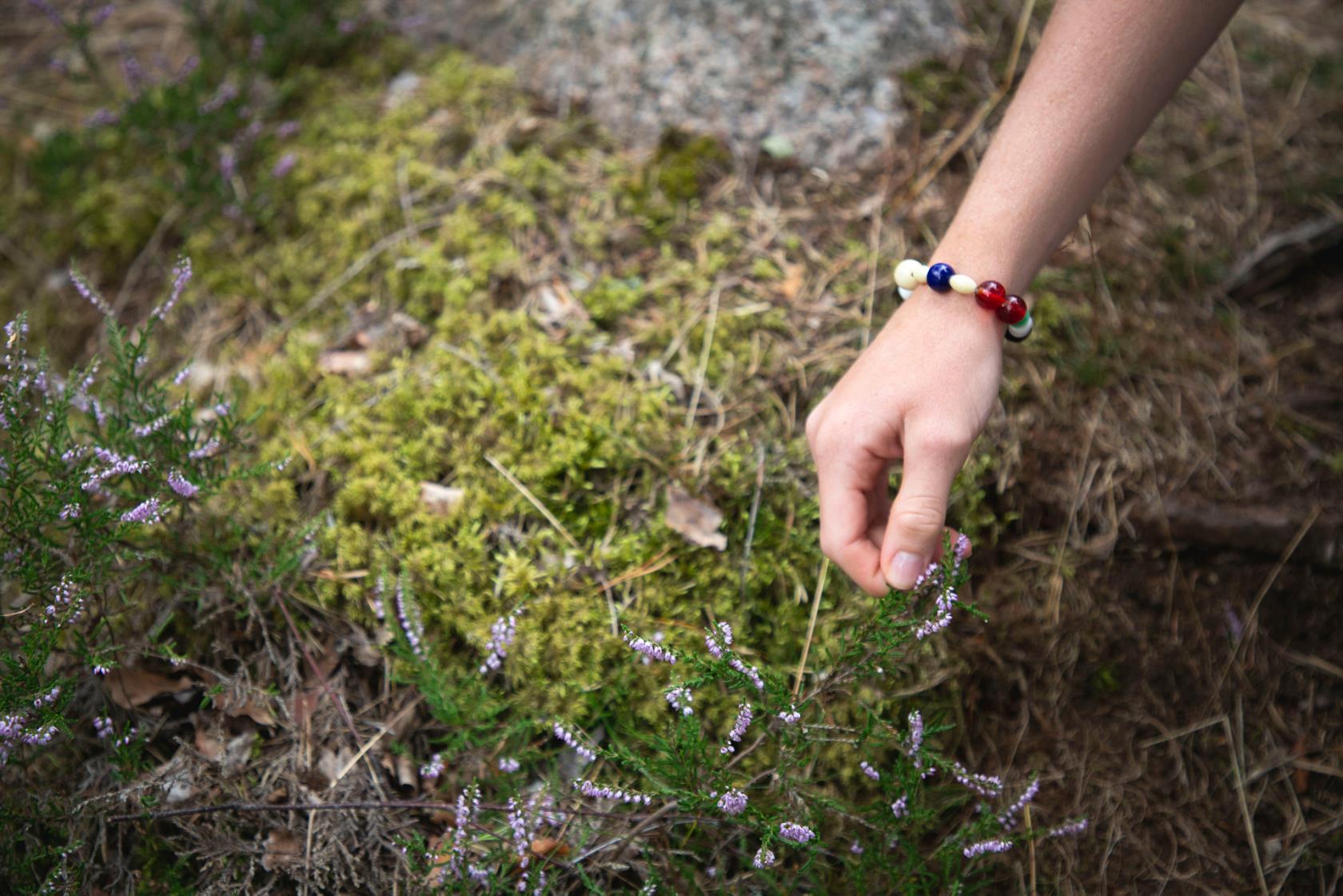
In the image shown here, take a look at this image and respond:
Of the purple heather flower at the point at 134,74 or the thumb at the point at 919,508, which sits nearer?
the thumb at the point at 919,508

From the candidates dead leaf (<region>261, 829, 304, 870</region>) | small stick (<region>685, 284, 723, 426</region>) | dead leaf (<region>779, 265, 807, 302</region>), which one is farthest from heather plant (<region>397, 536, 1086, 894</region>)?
dead leaf (<region>779, 265, 807, 302</region>)

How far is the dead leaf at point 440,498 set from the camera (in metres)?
2.37

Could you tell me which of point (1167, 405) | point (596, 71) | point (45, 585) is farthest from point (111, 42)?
point (1167, 405)

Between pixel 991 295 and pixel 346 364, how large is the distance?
211 cm

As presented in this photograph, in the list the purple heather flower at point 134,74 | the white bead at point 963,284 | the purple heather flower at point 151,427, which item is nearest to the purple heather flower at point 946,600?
the white bead at point 963,284

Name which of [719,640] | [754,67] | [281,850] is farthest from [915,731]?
[754,67]

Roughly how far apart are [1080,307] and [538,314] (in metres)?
1.92

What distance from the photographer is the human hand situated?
63.2 inches

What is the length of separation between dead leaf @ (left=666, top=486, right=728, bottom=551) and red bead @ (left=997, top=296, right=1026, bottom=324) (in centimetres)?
99

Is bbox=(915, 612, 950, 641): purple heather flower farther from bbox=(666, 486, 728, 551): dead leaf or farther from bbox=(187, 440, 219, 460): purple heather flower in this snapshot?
bbox=(187, 440, 219, 460): purple heather flower

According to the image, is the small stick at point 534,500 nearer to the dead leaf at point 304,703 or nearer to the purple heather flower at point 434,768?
the purple heather flower at point 434,768

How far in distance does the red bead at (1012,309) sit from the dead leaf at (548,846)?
1.66 metres

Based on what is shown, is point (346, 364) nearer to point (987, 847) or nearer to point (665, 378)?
point (665, 378)

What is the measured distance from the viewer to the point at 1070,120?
1.71m
